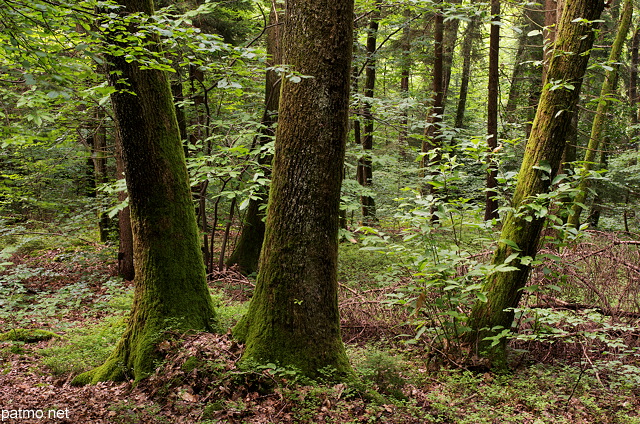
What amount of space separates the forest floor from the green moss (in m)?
0.07

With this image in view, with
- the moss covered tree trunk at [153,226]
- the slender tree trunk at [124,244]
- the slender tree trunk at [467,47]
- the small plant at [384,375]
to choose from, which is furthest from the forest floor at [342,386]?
the slender tree trunk at [467,47]

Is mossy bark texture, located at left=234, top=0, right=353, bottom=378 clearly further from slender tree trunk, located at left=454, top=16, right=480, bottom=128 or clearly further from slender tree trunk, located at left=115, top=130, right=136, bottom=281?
slender tree trunk, located at left=454, top=16, right=480, bottom=128

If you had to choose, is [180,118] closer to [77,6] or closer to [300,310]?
[77,6]

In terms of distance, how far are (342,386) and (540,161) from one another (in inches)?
127

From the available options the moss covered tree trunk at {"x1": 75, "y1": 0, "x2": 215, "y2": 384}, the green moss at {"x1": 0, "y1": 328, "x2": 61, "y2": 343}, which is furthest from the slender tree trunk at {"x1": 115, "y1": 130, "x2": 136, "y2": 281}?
the moss covered tree trunk at {"x1": 75, "y1": 0, "x2": 215, "y2": 384}

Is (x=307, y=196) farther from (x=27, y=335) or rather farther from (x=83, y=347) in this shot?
(x=27, y=335)

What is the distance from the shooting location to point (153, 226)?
4.05 meters

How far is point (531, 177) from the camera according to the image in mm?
4418

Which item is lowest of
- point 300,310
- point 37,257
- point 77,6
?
point 37,257

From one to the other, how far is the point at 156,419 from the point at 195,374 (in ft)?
1.68

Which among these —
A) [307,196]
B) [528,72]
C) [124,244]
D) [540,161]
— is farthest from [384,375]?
[528,72]

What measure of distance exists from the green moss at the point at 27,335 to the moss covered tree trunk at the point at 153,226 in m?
2.08

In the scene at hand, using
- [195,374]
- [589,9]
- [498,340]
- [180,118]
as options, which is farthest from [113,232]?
[589,9]

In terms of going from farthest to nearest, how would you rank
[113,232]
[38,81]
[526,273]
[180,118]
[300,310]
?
[113,232] < [180,118] < [526,273] < [300,310] < [38,81]
